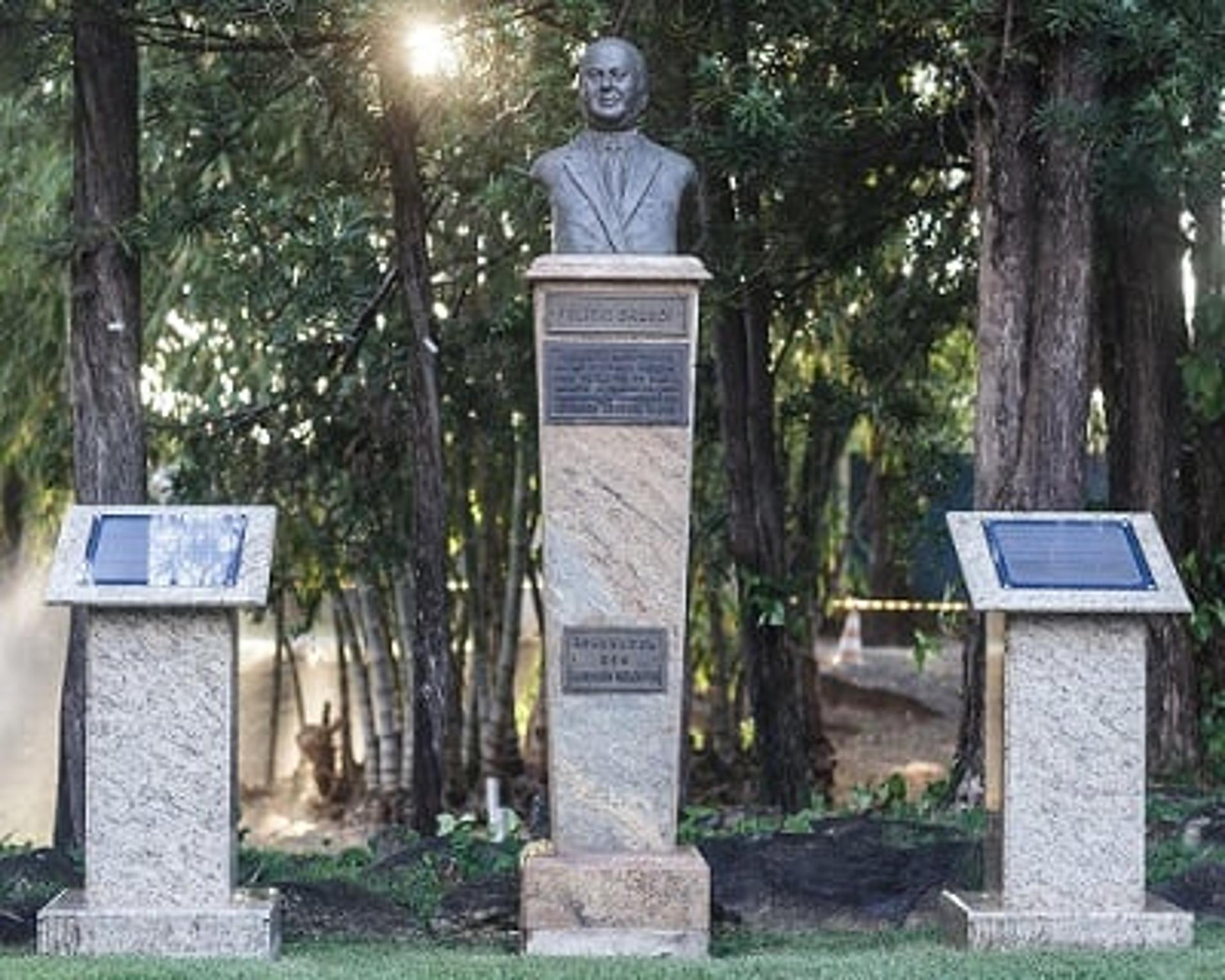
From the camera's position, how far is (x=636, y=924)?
8.04m

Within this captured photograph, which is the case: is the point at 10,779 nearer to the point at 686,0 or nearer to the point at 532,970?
the point at 686,0

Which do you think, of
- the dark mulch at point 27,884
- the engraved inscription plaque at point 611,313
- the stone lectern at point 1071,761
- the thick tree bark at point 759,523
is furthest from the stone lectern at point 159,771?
the thick tree bark at point 759,523

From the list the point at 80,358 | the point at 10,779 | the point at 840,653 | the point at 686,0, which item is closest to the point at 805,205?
the point at 686,0

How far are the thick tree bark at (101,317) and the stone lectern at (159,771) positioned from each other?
2778mm

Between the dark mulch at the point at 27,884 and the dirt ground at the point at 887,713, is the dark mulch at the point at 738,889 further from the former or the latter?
the dirt ground at the point at 887,713

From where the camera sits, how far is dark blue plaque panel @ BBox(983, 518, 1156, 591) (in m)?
7.86

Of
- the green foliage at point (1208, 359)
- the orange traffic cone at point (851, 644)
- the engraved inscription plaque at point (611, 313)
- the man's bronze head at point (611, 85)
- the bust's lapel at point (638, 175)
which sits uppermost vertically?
the man's bronze head at point (611, 85)

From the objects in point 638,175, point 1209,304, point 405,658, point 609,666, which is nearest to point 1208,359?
point 1209,304

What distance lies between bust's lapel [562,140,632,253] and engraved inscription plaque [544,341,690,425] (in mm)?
443

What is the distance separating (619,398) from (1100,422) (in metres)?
7.93

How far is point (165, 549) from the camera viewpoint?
25.7 ft

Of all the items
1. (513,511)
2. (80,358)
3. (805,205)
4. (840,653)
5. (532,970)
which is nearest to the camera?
(532,970)

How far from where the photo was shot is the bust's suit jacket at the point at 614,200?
8391 millimetres

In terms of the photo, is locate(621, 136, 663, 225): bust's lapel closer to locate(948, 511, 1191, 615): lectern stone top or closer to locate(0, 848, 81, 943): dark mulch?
locate(948, 511, 1191, 615): lectern stone top
